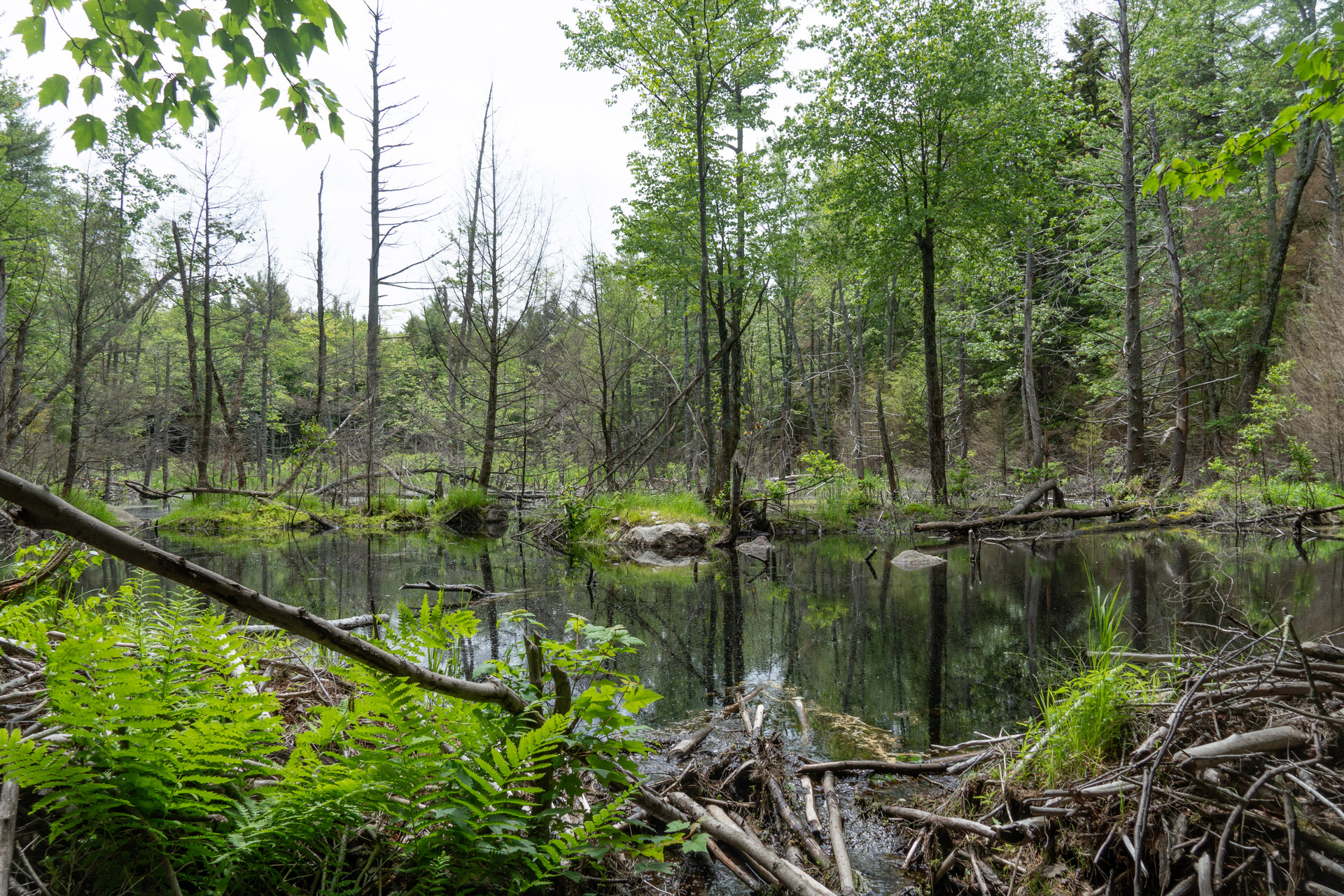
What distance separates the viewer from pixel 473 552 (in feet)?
39.3

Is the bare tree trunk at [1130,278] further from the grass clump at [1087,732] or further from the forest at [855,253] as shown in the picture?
the grass clump at [1087,732]

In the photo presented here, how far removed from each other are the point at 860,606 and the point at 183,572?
7098mm

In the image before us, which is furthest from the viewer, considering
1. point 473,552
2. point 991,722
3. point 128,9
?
point 473,552

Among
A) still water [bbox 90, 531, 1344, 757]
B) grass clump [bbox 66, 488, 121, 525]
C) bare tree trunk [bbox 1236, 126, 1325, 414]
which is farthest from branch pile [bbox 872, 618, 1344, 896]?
bare tree trunk [bbox 1236, 126, 1325, 414]

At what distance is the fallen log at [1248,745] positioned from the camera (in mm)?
1855

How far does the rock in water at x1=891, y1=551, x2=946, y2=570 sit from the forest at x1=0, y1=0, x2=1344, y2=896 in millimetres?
2601

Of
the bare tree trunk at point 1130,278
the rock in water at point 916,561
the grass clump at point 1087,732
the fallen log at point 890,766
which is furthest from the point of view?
the bare tree trunk at point 1130,278

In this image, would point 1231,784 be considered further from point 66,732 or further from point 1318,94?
point 1318,94

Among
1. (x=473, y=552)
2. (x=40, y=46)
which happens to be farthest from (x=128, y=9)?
(x=473, y=552)

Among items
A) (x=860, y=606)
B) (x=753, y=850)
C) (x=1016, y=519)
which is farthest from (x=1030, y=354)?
(x=753, y=850)

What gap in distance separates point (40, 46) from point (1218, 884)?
4.66 m

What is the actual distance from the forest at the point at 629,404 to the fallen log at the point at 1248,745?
2cm

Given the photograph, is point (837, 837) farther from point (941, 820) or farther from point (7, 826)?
point (7, 826)

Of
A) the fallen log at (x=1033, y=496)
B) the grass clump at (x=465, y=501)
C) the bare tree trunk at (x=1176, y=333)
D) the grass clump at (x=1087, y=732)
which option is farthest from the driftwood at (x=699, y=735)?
the bare tree trunk at (x=1176, y=333)
